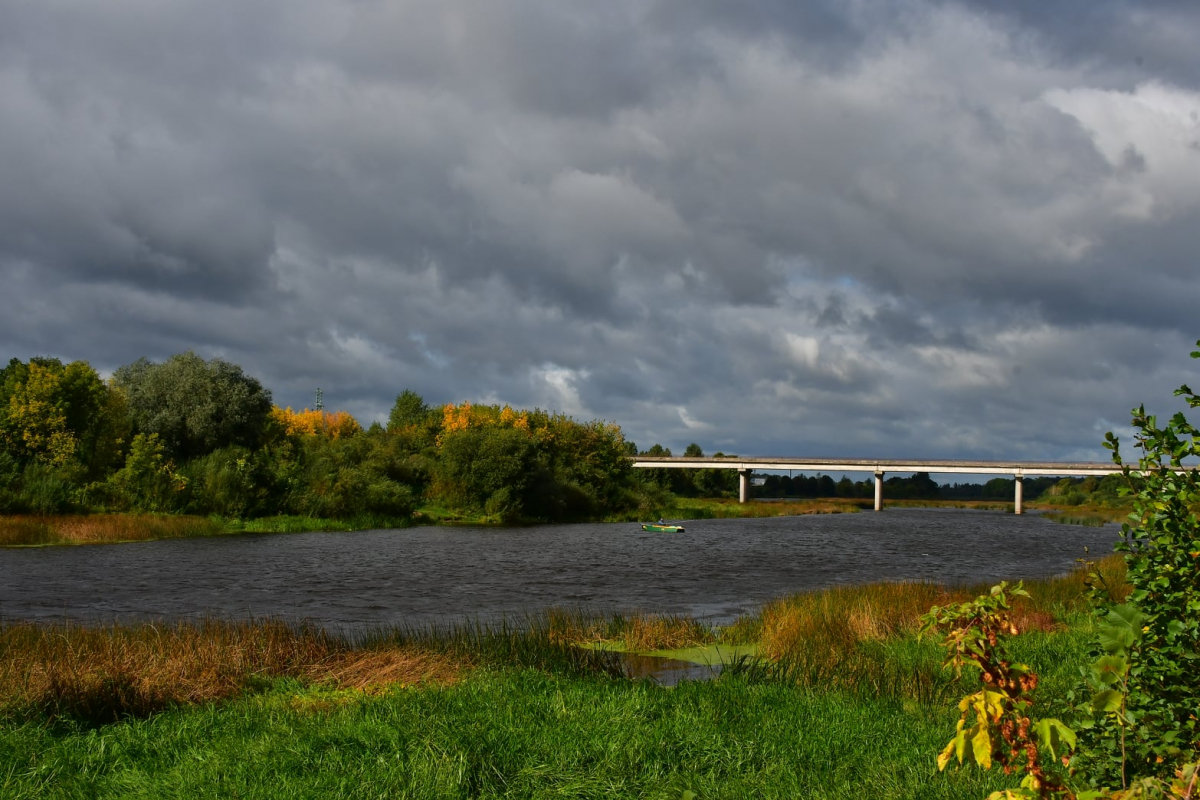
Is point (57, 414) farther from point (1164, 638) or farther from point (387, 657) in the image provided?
point (1164, 638)

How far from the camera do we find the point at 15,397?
51.1m

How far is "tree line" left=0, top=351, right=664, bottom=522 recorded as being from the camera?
168 ft

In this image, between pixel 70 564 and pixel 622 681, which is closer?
pixel 622 681

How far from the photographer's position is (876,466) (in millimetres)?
126812

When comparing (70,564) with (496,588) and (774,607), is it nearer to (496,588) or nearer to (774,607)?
(496,588)

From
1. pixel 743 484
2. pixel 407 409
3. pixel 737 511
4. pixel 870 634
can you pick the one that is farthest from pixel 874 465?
pixel 870 634

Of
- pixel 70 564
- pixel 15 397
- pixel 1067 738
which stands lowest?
pixel 70 564

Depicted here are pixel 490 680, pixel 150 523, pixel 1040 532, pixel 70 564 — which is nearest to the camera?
pixel 490 680

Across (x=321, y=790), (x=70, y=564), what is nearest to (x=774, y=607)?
(x=321, y=790)

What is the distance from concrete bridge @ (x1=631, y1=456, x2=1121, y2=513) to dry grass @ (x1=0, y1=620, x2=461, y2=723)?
112518 millimetres

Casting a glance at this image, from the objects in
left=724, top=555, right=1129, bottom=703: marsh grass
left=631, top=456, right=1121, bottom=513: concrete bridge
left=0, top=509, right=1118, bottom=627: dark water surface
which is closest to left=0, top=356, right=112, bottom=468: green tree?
left=0, top=509, right=1118, bottom=627: dark water surface

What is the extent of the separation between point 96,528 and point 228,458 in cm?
1383

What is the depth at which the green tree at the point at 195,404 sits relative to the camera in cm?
5994

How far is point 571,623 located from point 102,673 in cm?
931
